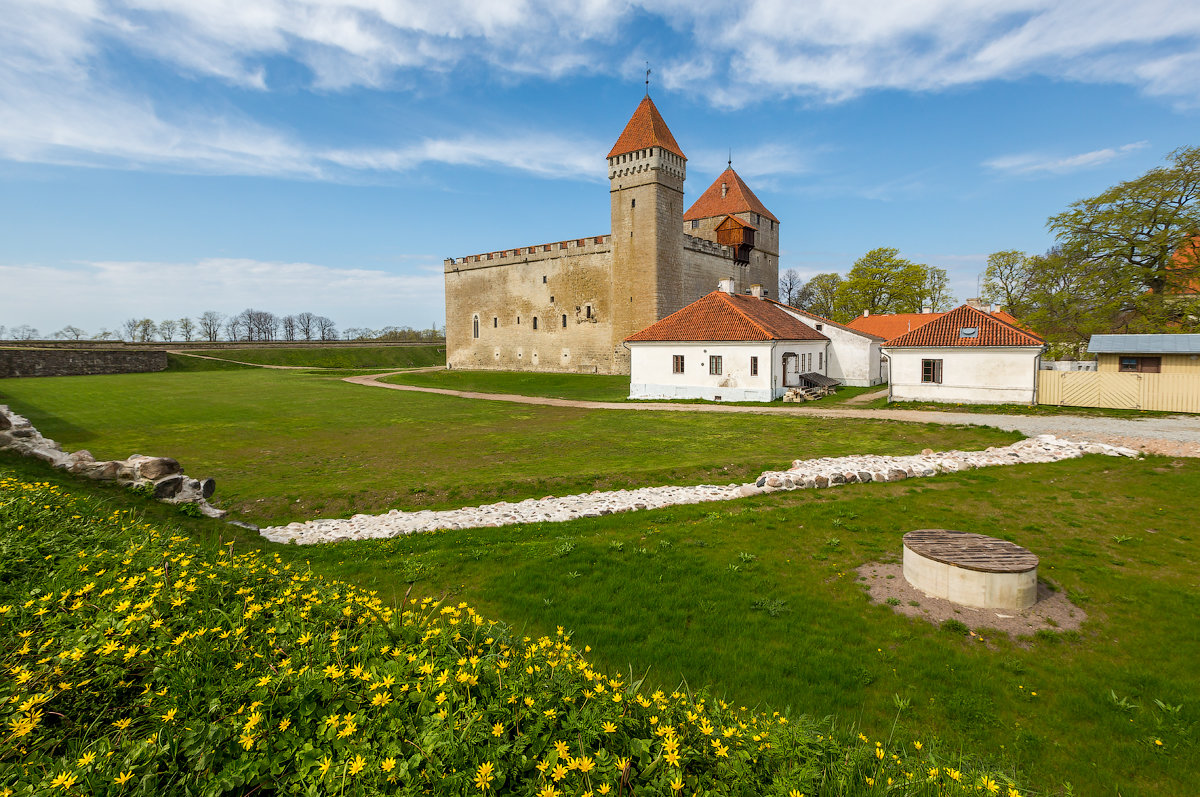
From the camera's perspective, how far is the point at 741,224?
4897cm

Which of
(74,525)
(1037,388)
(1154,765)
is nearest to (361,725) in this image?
(74,525)

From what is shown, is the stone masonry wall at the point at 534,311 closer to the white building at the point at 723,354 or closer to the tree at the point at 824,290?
the white building at the point at 723,354

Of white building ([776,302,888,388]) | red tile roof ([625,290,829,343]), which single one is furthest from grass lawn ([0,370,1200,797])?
white building ([776,302,888,388])

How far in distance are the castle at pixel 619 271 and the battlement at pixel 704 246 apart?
0.30 feet

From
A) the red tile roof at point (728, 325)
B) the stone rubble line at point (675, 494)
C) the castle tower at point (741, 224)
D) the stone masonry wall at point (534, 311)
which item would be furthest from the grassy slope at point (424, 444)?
the castle tower at point (741, 224)

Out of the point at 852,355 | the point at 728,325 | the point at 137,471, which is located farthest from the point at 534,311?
the point at 137,471

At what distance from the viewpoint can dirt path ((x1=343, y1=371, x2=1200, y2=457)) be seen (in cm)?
1523

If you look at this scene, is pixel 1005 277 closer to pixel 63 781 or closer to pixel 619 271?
pixel 619 271

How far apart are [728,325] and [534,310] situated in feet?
81.1

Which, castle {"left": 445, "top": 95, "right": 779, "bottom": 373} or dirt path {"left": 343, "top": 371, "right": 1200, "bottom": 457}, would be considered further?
castle {"left": 445, "top": 95, "right": 779, "bottom": 373}

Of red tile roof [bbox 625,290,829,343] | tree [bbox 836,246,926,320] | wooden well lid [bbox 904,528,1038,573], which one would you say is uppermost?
tree [bbox 836,246,926,320]

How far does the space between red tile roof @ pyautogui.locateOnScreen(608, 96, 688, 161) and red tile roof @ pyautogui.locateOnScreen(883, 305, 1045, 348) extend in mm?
23589

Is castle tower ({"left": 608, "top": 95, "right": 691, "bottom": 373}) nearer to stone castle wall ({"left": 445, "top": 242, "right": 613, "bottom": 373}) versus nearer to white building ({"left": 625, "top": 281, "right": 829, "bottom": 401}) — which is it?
stone castle wall ({"left": 445, "top": 242, "right": 613, "bottom": 373})

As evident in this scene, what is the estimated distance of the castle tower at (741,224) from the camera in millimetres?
49812
